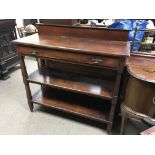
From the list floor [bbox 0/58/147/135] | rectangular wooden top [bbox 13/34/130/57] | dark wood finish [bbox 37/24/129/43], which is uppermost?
dark wood finish [bbox 37/24/129/43]

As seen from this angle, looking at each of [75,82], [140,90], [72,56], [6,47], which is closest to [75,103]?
[75,82]

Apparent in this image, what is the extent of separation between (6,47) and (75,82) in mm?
1652

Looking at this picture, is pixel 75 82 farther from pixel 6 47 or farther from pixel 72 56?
pixel 6 47

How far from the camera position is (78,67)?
1681mm

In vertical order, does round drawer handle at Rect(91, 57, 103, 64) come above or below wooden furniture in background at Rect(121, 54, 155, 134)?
above

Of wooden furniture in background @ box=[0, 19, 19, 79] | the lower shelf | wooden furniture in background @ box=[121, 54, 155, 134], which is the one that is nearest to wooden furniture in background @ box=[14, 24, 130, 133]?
the lower shelf

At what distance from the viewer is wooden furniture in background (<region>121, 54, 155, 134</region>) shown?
3.45 ft

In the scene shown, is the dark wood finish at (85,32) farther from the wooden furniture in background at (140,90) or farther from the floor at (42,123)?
the floor at (42,123)

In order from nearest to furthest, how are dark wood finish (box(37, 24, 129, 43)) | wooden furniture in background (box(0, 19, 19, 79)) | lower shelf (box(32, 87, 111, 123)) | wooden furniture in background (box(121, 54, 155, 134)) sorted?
wooden furniture in background (box(121, 54, 155, 134)), dark wood finish (box(37, 24, 129, 43)), lower shelf (box(32, 87, 111, 123)), wooden furniture in background (box(0, 19, 19, 79))

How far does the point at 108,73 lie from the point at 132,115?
53 cm

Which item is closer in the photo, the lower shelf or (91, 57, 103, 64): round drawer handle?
(91, 57, 103, 64): round drawer handle

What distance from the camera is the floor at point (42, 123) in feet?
4.96

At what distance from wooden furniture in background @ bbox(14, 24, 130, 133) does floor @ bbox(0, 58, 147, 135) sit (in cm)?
13

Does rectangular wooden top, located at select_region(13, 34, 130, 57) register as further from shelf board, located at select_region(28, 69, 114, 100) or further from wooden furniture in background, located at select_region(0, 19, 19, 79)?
wooden furniture in background, located at select_region(0, 19, 19, 79)
